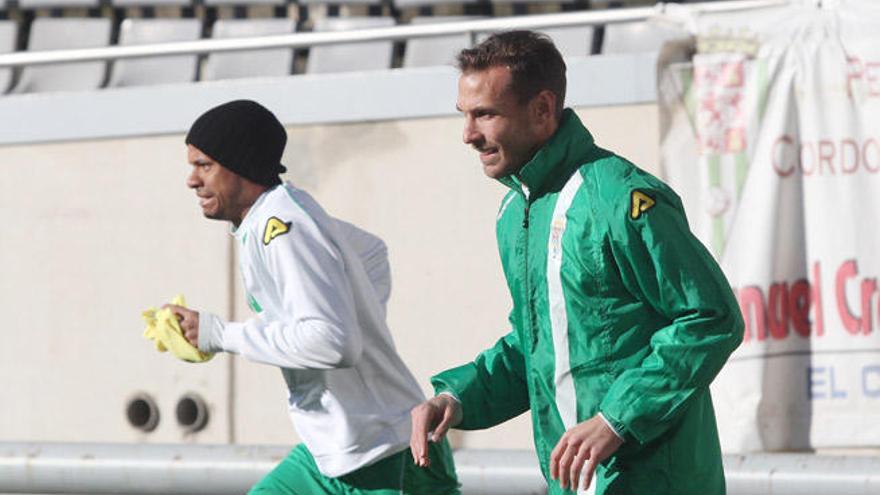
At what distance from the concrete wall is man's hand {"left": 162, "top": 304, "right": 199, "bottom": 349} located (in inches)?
124

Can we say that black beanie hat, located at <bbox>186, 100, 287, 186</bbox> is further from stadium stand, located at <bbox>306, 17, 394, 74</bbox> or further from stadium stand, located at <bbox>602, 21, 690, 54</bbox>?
stadium stand, located at <bbox>306, 17, 394, 74</bbox>

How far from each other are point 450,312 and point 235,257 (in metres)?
0.96

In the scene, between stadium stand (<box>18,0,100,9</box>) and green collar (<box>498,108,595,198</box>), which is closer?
green collar (<box>498,108,595,198</box>)

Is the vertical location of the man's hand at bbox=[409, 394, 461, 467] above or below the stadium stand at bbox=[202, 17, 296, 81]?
below

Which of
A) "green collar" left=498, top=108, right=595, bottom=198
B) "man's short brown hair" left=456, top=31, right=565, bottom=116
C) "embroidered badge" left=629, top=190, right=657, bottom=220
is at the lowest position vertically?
"embroidered badge" left=629, top=190, right=657, bottom=220

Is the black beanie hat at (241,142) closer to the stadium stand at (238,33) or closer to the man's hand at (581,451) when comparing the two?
the man's hand at (581,451)

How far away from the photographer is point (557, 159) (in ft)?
11.8

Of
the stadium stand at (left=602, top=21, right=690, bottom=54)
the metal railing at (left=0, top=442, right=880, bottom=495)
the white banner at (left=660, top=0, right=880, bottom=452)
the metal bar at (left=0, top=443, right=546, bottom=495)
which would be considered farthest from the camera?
the stadium stand at (left=602, top=21, right=690, bottom=54)

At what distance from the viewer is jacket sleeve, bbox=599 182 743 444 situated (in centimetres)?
341

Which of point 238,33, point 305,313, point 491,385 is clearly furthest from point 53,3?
point 491,385

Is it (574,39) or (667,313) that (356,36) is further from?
(667,313)

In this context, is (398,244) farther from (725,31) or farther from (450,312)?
(725,31)

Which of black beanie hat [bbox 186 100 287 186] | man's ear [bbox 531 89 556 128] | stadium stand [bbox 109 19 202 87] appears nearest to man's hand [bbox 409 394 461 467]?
man's ear [bbox 531 89 556 128]

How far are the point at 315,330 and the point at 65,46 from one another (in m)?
5.40
